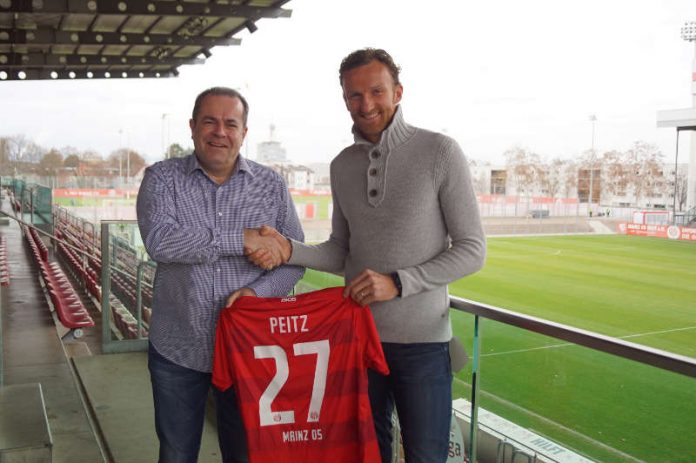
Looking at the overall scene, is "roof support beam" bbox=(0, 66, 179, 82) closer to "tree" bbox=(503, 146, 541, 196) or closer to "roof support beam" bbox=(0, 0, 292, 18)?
"roof support beam" bbox=(0, 0, 292, 18)

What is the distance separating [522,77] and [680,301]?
58.1 metres

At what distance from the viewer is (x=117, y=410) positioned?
3.15 m

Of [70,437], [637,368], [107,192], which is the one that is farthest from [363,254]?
[107,192]

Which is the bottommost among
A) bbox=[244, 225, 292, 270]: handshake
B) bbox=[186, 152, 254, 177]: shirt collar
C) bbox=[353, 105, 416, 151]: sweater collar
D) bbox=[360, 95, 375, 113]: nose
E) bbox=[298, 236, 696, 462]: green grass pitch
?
bbox=[298, 236, 696, 462]: green grass pitch

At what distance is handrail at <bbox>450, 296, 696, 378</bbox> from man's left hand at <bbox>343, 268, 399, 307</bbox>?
1.17 feet

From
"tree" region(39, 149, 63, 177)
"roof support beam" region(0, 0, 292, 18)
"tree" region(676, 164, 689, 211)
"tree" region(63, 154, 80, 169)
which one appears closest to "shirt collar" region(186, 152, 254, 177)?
"roof support beam" region(0, 0, 292, 18)

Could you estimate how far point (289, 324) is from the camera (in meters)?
1.47

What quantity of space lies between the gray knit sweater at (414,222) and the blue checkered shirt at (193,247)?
0.27 metres

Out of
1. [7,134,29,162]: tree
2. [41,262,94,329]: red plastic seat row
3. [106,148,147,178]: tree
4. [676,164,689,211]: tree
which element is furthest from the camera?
[676,164,689,211]: tree

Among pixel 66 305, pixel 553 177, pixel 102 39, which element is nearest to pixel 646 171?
pixel 553 177

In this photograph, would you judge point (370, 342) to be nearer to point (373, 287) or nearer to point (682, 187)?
point (373, 287)

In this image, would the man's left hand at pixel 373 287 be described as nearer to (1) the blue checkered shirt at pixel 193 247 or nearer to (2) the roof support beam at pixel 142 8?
(1) the blue checkered shirt at pixel 193 247

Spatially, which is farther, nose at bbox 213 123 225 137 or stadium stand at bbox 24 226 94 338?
stadium stand at bbox 24 226 94 338

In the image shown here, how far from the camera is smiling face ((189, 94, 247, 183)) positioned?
1.48 m
